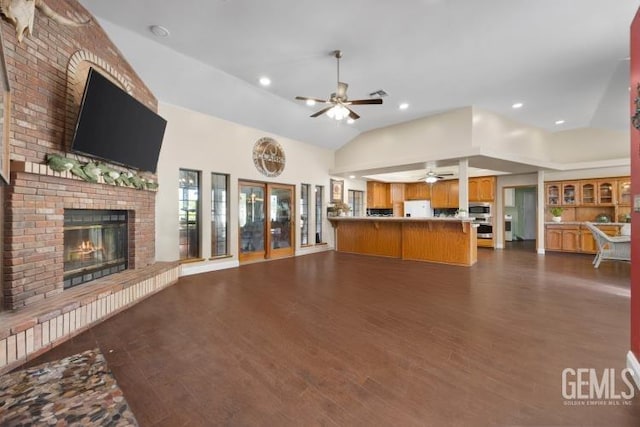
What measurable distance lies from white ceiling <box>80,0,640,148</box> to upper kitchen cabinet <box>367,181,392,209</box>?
3.93 metres

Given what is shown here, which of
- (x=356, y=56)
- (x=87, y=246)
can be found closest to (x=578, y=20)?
(x=356, y=56)

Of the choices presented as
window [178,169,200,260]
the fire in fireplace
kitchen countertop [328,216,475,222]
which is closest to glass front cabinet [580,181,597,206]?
kitchen countertop [328,216,475,222]

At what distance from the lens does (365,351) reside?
217cm

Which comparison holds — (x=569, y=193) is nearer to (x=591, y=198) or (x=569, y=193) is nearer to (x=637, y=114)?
(x=591, y=198)

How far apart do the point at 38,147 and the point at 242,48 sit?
2609 mm

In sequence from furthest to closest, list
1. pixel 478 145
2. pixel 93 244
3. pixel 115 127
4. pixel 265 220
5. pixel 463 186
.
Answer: pixel 265 220 < pixel 463 186 < pixel 478 145 < pixel 93 244 < pixel 115 127

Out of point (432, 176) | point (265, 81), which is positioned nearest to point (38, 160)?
point (265, 81)

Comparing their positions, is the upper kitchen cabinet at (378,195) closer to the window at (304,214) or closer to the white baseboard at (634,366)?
the window at (304,214)

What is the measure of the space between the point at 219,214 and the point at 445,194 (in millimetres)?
7679

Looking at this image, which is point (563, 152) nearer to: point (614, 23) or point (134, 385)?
point (614, 23)

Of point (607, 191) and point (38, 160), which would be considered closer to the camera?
point (38, 160)

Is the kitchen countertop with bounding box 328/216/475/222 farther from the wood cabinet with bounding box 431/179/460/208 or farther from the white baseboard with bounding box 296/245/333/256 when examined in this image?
the wood cabinet with bounding box 431/179/460/208

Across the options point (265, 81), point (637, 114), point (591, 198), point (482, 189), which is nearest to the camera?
point (637, 114)

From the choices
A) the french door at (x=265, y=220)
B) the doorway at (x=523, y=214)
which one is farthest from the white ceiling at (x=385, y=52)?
the doorway at (x=523, y=214)
